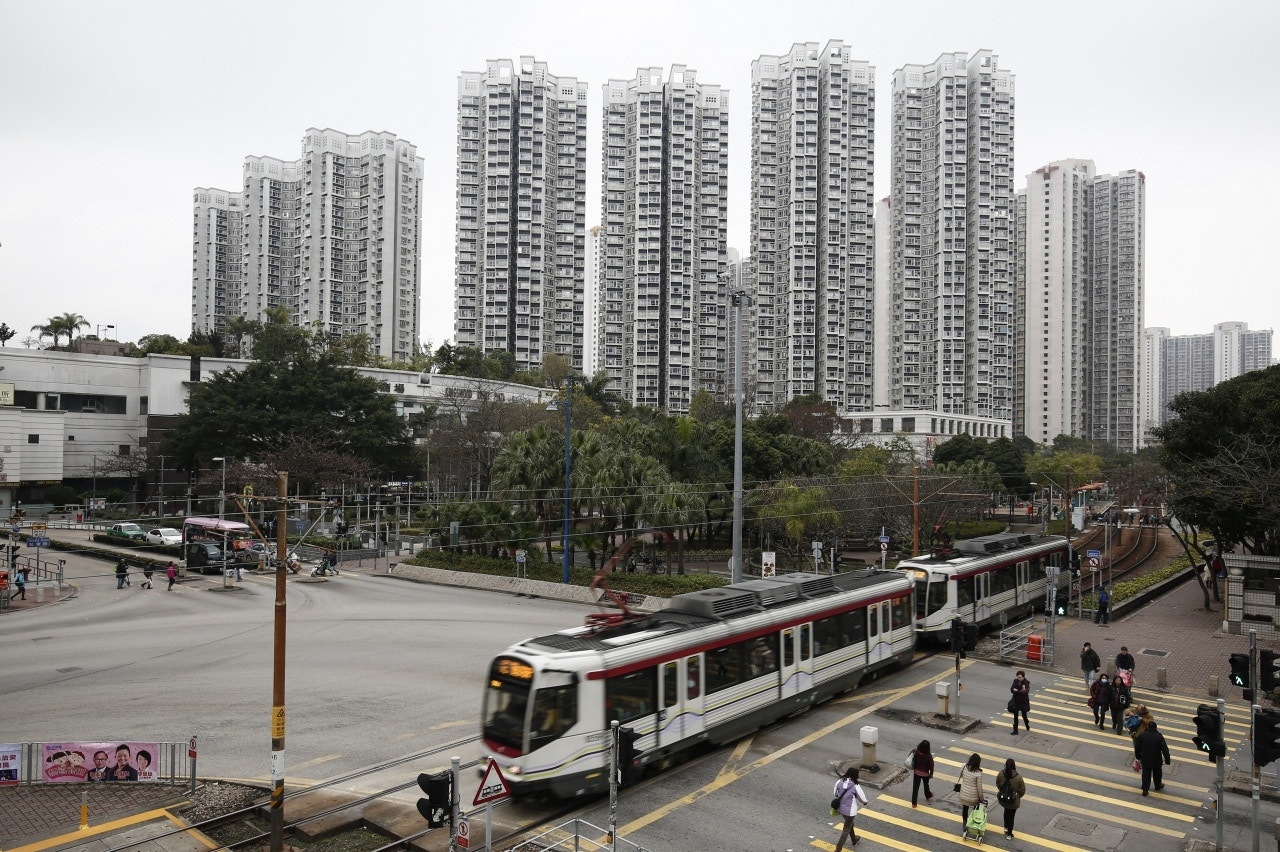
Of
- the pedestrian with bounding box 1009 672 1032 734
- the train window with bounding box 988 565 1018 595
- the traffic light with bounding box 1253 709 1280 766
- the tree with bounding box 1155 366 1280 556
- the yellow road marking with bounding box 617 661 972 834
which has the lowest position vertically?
the yellow road marking with bounding box 617 661 972 834

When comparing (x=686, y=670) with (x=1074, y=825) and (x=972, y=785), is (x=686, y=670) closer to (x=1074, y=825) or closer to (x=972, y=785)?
(x=972, y=785)

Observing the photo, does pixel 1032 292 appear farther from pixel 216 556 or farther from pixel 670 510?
pixel 216 556

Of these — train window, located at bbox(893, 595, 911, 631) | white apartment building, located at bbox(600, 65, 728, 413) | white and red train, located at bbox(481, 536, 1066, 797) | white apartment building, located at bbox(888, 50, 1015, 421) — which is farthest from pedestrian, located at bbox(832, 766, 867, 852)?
white apartment building, located at bbox(888, 50, 1015, 421)

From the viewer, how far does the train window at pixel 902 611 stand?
883 inches

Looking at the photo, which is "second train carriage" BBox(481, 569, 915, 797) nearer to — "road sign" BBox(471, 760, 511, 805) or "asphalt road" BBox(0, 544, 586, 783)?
"road sign" BBox(471, 760, 511, 805)

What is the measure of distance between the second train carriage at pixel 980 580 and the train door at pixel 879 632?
2852mm

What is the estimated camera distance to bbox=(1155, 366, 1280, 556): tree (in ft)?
79.7

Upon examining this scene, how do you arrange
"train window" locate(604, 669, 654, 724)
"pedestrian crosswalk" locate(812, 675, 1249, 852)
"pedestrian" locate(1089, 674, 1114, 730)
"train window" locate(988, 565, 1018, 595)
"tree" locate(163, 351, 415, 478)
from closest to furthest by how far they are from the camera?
"pedestrian crosswalk" locate(812, 675, 1249, 852)
"train window" locate(604, 669, 654, 724)
"pedestrian" locate(1089, 674, 1114, 730)
"train window" locate(988, 565, 1018, 595)
"tree" locate(163, 351, 415, 478)

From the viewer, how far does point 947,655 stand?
2545 cm

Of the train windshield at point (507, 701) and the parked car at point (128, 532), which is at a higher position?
the train windshield at point (507, 701)

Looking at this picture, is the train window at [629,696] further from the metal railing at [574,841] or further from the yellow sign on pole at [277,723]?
the yellow sign on pole at [277,723]

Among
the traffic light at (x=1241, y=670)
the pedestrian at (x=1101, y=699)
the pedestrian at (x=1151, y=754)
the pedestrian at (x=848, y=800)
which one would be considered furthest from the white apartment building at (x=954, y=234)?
the pedestrian at (x=848, y=800)

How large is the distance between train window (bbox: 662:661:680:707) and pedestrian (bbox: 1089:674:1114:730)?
10.4m

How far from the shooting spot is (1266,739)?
10.9m
